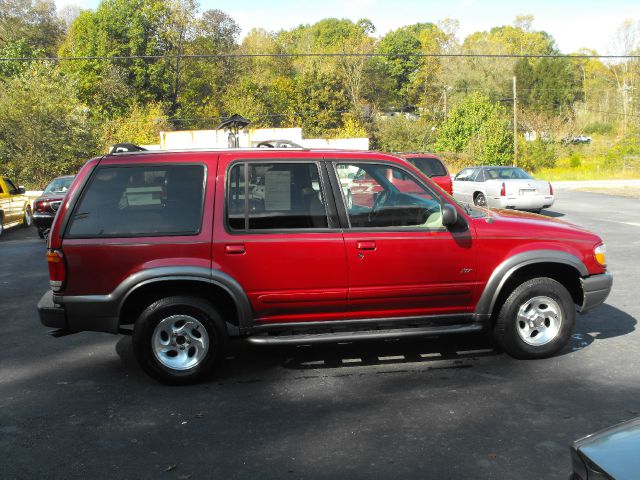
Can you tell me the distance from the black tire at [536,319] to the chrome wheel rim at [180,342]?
2675 mm

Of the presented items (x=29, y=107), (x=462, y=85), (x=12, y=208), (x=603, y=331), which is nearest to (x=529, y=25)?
(x=462, y=85)

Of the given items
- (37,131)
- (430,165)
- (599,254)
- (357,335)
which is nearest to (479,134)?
(37,131)

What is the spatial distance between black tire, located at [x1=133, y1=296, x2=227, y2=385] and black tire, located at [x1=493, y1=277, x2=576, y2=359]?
8.29 feet

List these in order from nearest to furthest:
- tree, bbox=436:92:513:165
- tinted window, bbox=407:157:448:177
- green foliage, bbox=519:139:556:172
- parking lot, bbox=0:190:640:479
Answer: parking lot, bbox=0:190:640:479 < tinted window, bbox=407:157:448:177 < tree, bbox=436:92:513:165 < green foliage, bbox=519:139:556:172

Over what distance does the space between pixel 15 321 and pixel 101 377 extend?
9.23 ft

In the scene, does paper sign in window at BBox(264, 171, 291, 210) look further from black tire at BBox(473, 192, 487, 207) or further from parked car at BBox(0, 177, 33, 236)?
black tire at BBox(473, 192, 487, 207)

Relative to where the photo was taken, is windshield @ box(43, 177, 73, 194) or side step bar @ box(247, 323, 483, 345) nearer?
side step bar @ box(247, 323, 483, 345)

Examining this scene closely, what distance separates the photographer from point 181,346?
5.47m

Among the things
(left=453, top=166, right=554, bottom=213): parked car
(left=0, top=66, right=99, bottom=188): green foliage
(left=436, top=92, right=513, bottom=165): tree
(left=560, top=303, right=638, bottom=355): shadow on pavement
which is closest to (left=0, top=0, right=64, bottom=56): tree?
(left=0, top=66, right=99, bottom=188): green foliage

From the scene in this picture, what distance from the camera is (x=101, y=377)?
5723 mm

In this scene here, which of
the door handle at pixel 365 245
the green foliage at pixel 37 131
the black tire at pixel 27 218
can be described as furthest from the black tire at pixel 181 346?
the green foliage at pixel 37 131

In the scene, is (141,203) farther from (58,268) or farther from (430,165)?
(430,165)

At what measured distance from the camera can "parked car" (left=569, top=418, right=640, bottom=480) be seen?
2166 millimetres

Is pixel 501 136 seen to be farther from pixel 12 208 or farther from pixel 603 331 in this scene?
pixel 603 331
